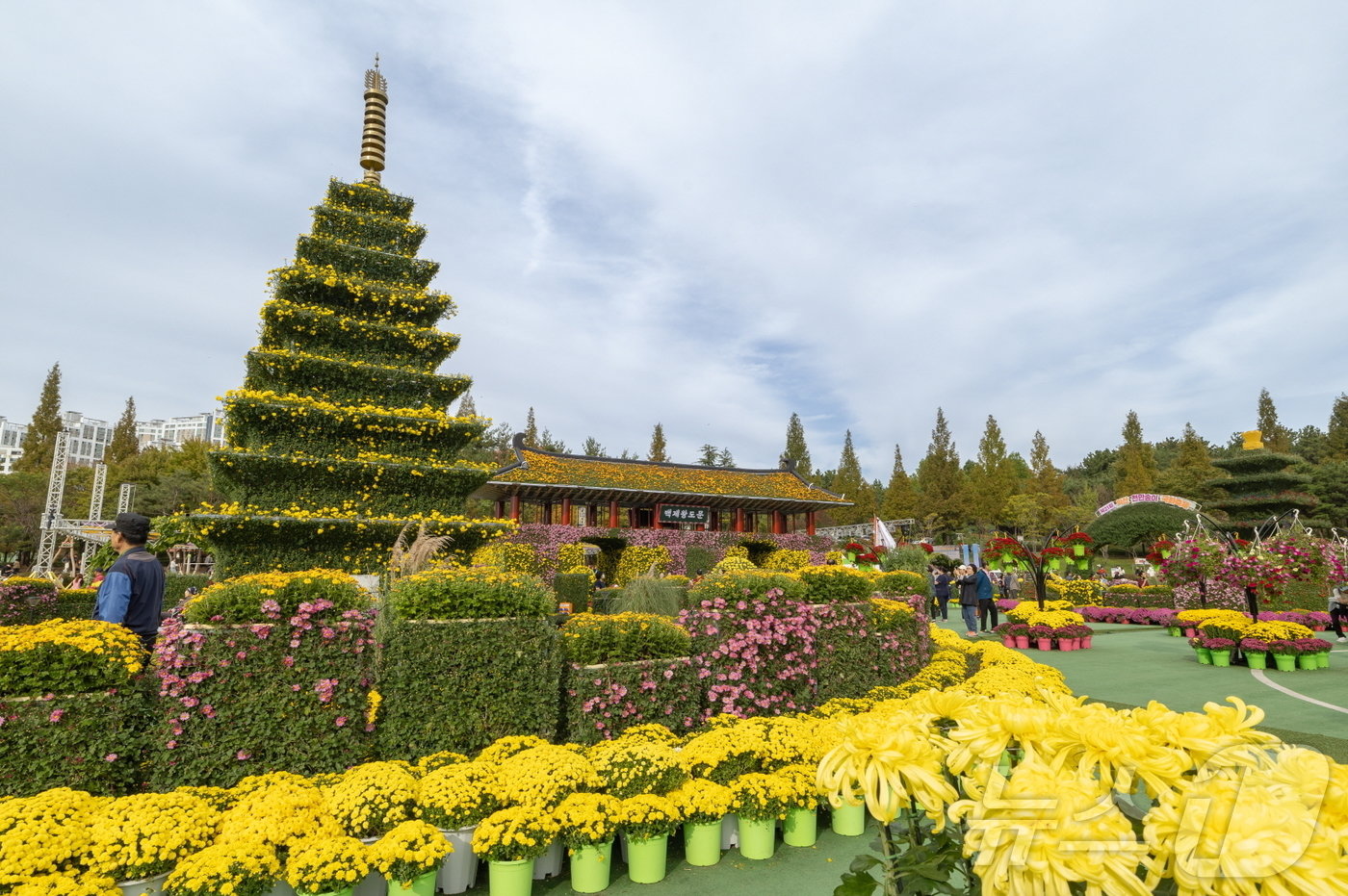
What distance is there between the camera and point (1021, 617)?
14.1 metres

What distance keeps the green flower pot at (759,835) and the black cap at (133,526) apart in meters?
5.05

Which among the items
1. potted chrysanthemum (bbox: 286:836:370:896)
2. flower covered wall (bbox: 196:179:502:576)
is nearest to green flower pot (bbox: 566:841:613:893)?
potted chrysanthemum (bbox: 286:836:370:896)

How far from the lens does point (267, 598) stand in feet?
16.2

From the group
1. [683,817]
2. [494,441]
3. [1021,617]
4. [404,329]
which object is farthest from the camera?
[494,441]

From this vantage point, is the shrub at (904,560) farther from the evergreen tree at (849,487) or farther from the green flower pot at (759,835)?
the evergreen tree at (849,487)

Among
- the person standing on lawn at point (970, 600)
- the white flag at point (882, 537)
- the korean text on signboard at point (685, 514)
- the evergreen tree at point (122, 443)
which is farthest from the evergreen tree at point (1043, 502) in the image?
the evergreen tree at point (122, 443)

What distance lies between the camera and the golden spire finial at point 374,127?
1377cm

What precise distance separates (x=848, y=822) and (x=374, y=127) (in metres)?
14.8

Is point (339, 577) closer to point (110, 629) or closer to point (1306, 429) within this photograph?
point (110, 629)

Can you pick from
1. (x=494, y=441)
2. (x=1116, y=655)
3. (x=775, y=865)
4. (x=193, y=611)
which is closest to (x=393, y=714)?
(x=193, y=611)

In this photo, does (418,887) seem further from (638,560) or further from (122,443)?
(122,443)

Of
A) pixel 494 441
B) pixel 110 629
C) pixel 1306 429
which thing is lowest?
pixel 110 629

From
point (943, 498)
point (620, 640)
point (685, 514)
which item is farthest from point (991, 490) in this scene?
point (620, 640)

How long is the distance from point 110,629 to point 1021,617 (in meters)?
14.7
